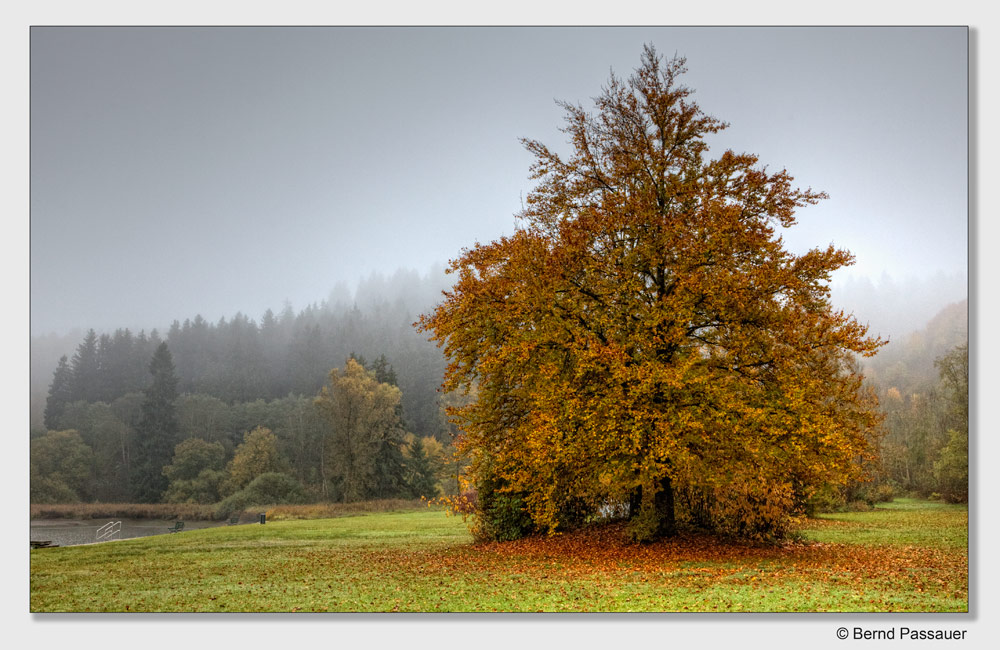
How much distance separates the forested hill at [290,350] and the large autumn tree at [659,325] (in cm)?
825

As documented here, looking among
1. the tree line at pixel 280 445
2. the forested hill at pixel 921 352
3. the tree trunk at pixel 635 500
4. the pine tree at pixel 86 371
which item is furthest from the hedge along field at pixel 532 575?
the tree line at pixel 280 445

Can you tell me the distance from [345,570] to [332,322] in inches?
1286

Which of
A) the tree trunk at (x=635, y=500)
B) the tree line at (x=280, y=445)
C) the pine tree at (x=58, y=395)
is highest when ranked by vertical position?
the pine tree at (x=58, y=395)

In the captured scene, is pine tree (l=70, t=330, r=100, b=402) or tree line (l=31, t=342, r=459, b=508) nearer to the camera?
pine tree (l=70, t=330, r=100, b=402)

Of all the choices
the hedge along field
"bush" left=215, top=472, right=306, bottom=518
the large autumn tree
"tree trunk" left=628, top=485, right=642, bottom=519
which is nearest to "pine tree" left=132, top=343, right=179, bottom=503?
"bush" left=215, top=472, right=306, bottom=518

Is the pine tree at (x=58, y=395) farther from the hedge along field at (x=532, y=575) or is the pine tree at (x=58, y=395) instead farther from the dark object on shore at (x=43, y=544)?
the hedge along field at (x=532, y=575)

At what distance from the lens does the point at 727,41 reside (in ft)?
34.8

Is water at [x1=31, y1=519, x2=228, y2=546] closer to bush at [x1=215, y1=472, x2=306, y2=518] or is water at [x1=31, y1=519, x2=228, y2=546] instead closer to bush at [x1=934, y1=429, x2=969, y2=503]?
bush at [x1=215, y1=472, x2=306, y2=518]

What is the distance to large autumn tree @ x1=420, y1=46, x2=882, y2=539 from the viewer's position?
11664 millimetres

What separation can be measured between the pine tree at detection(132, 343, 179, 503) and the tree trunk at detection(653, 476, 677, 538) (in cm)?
1973

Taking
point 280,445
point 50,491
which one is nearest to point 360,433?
point 280,445

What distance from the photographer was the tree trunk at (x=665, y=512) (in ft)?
45.0

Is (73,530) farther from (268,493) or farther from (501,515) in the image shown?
(268,493)
